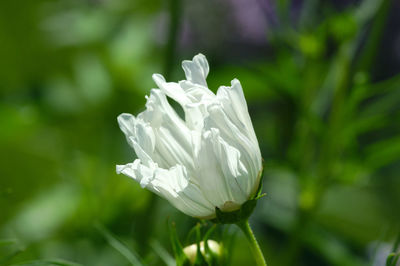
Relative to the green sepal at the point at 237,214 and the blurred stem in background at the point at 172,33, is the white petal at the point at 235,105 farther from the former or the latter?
the blurred stem in background at the point at 172,33

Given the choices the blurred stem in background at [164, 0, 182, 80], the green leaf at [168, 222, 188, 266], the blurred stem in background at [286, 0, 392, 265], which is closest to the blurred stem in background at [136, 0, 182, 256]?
Answer: the blurred stem in background at [164, 0, 182, 80]

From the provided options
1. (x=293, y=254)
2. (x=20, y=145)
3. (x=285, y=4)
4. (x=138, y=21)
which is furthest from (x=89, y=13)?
(x=293, y=254)

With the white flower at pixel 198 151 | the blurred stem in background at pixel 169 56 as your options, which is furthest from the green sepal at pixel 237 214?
the blurred stem in background at pixel 169 56

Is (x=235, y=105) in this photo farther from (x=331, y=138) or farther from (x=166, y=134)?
(x=331, y=138)

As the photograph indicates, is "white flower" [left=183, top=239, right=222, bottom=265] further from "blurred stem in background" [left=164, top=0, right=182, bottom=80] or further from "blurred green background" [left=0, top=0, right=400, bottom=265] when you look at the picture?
"blurred stem in background" [left=164, top=0, right=182, bottom=80]

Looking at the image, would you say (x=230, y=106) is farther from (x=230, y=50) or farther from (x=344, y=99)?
(x=230, y=50)

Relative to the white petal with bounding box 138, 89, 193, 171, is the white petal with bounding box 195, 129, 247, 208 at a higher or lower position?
lower

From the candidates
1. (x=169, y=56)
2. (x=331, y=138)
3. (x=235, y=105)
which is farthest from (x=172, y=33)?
(x=235, y=105)
